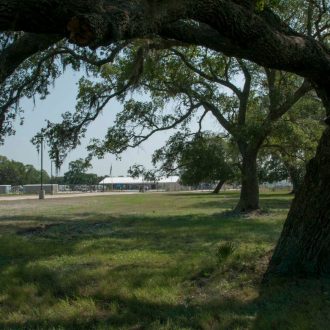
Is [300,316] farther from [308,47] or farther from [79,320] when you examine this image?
[308,47]

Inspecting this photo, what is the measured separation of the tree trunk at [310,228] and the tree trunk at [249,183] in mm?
17103

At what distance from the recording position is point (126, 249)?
12.1 m

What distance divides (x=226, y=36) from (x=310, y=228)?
10.4 feet

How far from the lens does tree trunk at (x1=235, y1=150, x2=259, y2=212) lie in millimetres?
25078

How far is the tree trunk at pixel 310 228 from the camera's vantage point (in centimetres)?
768

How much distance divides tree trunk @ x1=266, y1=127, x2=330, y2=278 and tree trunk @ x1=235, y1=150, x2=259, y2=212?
673 inches

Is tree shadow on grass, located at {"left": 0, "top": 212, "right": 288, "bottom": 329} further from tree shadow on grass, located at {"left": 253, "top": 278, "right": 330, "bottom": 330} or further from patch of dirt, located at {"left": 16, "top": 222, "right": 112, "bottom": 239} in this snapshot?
patch of dirt, located at {"left": 16, "top": 222, "right": 112, "bottom": 239}

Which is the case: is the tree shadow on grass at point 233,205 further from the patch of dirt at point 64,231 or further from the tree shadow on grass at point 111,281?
the tree shadow on grass at point 111,281

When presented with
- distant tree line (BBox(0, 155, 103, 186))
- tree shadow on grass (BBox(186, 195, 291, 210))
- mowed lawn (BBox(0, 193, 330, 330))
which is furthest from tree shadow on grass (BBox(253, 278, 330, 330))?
distant tree line (BBox(0, 155, 103, 186))

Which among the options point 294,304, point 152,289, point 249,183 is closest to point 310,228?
point 294,304

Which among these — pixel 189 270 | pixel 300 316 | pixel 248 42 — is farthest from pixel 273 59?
pixel 189 270

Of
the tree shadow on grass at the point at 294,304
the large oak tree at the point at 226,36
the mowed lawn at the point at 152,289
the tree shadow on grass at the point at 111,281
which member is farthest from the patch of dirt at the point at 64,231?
the tree shadow on grass at the point at 294,304

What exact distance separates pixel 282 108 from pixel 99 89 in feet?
26.5

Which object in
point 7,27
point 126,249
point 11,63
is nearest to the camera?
point 7,27
